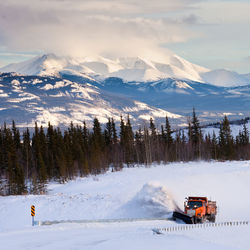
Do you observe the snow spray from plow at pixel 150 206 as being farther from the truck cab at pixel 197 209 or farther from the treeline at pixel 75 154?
the treeline at pixel 75 154

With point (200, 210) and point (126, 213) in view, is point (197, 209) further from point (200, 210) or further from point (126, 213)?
point (126, 213)

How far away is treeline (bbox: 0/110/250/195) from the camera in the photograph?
232ft

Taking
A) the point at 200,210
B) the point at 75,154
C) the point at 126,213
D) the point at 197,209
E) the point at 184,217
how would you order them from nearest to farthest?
1. the point at 184,217
2. the point at 197,209
3. the point at 200,210
4. the point at 126,213
5. the point at 75,154

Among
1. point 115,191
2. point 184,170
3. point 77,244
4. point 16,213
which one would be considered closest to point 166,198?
point 115,191

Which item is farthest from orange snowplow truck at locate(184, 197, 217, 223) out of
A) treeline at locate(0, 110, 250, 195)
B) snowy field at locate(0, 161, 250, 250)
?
treeline at locate(0, 110, 250, 195)

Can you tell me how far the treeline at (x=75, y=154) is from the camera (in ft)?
232

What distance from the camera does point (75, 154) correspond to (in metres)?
82.9

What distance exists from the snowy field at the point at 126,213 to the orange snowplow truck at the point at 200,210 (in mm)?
1766

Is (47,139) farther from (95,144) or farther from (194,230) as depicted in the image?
(194,230)

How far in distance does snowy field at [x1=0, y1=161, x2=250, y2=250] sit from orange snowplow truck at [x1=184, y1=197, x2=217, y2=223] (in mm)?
1766

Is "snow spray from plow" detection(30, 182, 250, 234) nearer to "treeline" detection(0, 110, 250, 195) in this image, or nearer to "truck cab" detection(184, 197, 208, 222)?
"truck cab" detection(184, 197, 208, 222)

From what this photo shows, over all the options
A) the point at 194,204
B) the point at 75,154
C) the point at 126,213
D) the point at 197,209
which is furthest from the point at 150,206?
the point at 75,154

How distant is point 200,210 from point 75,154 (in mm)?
47337

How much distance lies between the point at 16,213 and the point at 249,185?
986 inches
